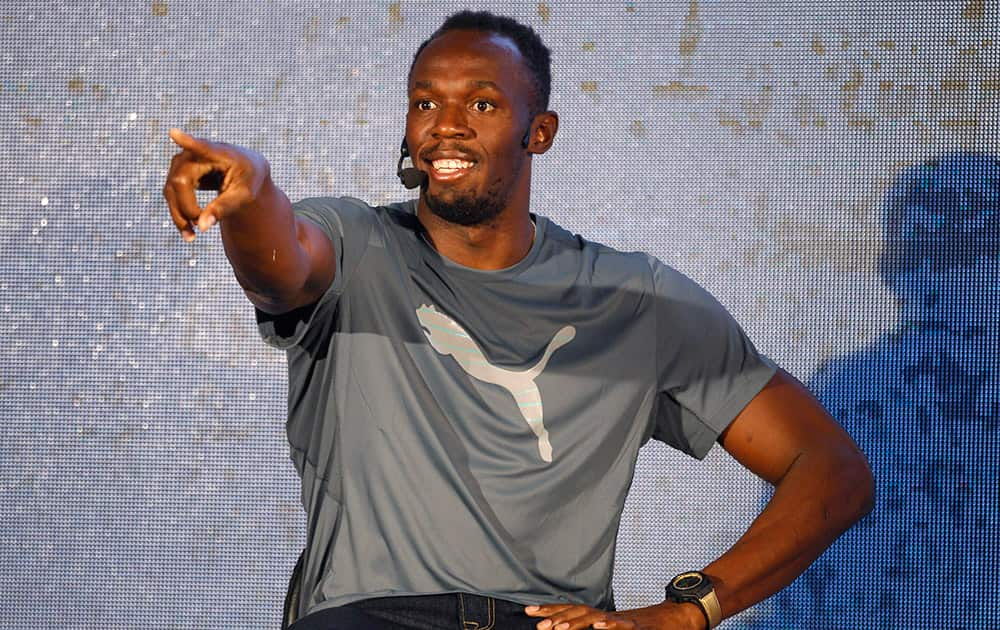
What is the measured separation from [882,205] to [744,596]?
1.03 meters

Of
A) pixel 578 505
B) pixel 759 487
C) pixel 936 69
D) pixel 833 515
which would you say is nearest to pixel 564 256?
pixel 578 505

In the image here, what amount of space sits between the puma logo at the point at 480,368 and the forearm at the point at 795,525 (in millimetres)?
258

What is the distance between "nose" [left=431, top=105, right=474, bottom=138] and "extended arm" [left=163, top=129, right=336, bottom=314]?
199 millimetres

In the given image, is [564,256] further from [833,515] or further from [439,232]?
[833,515]

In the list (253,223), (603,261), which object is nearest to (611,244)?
(603,261)

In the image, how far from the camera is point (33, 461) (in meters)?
2.26

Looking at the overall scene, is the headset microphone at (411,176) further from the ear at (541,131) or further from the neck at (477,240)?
the ear at (541,131)

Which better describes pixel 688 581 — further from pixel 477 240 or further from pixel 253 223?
pixel 253 223

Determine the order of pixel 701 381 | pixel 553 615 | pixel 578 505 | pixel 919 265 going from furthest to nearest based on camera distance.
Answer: pixel 919 265
pixel 701 381
pixel 578 505
pixel 553 615

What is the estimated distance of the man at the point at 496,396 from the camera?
129 cm

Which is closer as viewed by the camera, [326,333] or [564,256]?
[326,333]

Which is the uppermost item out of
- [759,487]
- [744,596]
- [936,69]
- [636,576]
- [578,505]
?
[936,69]

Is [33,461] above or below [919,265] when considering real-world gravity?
below

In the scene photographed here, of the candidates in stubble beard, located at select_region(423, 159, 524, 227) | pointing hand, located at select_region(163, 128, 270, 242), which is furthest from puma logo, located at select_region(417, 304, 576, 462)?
pointing hand, located at select_region(163, 128, 270, 242)
